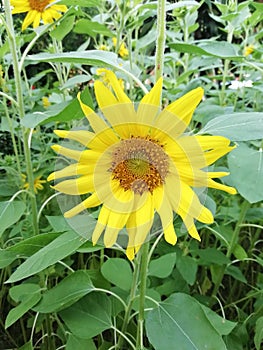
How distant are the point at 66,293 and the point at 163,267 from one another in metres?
0.21

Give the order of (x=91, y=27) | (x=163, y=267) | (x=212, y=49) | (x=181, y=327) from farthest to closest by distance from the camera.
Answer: (x=91, y=27)
(x=163, y=267)
(x=212, y=49)
(x=181, y=327)

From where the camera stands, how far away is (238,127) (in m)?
0.58

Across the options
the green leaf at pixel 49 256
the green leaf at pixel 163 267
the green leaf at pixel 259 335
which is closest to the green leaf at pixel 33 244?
the green leaf at pixel 49 256

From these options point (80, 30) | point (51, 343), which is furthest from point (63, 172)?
point (80, 30)

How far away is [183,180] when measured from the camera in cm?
55

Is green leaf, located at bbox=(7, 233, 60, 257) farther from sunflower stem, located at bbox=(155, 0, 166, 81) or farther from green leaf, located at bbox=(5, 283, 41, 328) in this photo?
sunflower stem, located at bbox=(155, 0, 166, 81)

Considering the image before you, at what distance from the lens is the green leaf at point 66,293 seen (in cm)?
72

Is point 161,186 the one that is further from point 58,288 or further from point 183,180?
point 58,288

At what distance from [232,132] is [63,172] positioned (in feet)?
0.70

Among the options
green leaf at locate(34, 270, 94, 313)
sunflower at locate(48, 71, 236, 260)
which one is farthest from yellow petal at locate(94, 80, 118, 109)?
green leaf at locate(34, 270, 94, 313)

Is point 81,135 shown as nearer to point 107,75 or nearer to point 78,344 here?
point 107,75

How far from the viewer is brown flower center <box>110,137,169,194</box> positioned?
0.56 meters

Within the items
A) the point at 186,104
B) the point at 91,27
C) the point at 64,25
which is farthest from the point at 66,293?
the point at 91,27

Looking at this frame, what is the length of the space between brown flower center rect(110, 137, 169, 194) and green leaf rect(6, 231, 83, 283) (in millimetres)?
97
